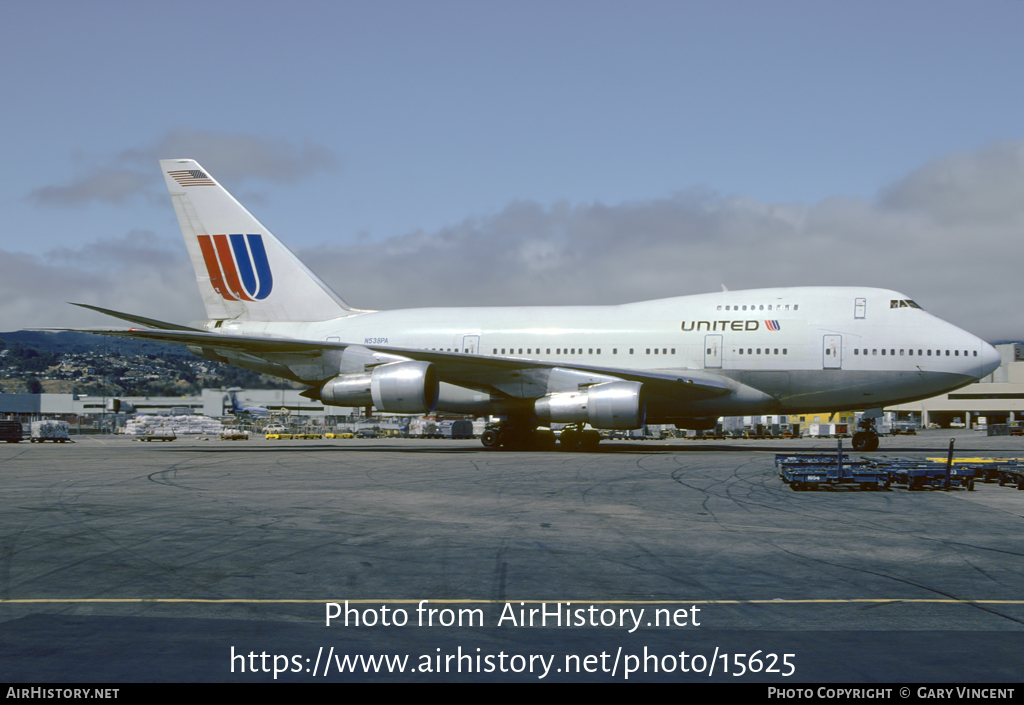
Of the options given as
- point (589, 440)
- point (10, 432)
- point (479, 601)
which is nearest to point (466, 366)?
point (589, 440)

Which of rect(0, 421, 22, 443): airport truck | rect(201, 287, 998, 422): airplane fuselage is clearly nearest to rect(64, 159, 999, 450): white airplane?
rect(201, 287, 998, 422): airplane fuselage

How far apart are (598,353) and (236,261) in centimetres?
1509

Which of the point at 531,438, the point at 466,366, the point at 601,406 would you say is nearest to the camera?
the point at 601,406

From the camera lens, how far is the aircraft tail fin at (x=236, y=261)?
32.3m

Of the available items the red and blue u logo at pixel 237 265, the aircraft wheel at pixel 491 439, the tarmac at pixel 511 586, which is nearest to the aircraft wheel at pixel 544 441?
the aircraft wheel at pixel 491 439

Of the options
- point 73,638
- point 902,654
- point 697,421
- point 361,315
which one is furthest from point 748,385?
point 73,638

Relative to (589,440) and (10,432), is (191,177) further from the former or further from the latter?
(10,432)

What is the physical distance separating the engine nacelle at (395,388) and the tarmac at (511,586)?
1209 centimetres

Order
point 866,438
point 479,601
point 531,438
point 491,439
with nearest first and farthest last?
point 479,601 → point 866,438 → point 531,438 → point 491,439

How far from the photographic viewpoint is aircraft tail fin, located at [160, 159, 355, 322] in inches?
1273

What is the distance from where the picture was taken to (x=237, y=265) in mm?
32781

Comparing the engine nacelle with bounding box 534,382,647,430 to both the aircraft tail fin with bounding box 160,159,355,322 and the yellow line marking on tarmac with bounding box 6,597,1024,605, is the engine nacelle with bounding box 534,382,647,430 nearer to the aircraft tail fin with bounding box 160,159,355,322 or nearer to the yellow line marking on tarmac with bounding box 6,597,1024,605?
the aircraft tail fin with bounding box 160,159,355,322

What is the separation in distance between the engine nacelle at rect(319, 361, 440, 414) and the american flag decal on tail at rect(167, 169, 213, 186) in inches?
406

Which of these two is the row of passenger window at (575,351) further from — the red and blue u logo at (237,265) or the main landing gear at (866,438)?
the red and blue u logo at (237,265)
